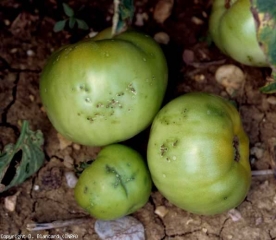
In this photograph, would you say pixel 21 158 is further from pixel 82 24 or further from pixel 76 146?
pixel 82 24

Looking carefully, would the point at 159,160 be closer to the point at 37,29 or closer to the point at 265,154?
the point at 265,154

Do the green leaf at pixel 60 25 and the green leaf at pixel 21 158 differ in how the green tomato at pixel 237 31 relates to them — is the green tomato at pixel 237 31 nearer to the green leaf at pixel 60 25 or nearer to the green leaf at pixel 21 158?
the green leaf at pixel 60 25

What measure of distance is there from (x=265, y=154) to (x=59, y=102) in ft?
2.57

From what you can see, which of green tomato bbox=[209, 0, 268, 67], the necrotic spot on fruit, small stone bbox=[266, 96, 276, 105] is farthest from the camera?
small stone bbox=[266, 96, 276, 105]

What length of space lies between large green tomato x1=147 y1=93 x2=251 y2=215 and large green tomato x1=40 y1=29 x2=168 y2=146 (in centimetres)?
10

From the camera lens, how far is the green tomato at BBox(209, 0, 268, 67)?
192cm

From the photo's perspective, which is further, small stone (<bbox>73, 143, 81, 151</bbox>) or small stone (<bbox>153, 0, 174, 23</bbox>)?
small stone (<bbox>153, 0, 174, 23</bbox>)

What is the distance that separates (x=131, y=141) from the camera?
6.87 feet

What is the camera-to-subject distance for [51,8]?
2.33 meters

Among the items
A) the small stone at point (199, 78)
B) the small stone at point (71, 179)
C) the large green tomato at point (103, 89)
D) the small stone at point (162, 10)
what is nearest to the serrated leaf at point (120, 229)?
the small stone at point (71, 179)

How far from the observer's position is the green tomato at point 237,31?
6.30 feet

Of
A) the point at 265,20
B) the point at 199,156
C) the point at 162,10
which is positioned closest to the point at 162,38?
the point at 162,10

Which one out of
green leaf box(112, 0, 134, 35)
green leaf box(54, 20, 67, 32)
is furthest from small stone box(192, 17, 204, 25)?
green leaf box(112, 0, 134, 35)

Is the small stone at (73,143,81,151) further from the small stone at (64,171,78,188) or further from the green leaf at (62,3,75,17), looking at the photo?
the green leaf at (62,3,75,17)
